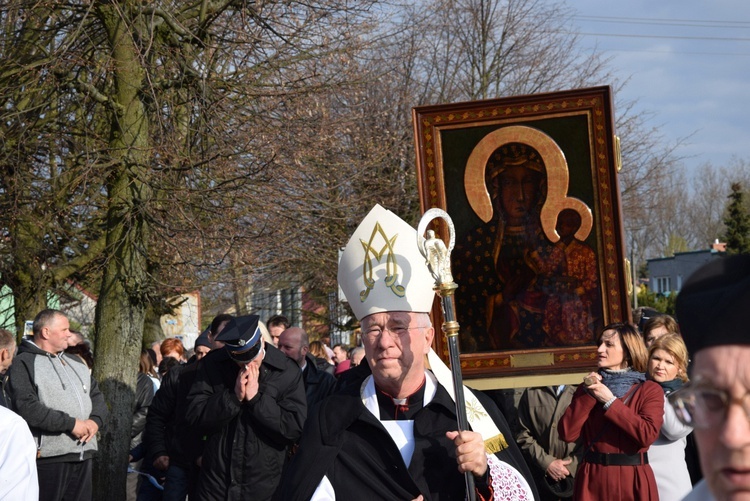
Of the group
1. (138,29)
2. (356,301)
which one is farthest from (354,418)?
(138,29)

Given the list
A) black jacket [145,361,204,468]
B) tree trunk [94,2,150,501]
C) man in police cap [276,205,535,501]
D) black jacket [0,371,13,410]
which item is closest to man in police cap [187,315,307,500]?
black jacket [145,361,204,468]

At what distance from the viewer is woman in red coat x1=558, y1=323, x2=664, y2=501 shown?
6305 mm

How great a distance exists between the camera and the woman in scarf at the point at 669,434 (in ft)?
21.2

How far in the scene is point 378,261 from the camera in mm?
4918

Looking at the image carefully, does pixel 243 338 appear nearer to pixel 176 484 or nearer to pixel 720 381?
pixel 176 484

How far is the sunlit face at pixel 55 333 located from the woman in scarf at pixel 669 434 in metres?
4.42

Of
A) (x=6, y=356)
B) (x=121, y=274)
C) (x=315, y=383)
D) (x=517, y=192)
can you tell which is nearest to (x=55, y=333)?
(x=6, y=356)

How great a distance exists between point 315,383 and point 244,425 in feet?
4.99

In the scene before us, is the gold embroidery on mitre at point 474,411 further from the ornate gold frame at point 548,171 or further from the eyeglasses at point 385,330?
the ornate gold frame at point 548,171

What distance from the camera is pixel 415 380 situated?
436 centimetres

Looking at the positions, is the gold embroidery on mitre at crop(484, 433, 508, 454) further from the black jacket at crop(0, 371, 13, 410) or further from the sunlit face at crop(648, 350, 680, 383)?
the black jacket at crop(0, 371, 13, 410)

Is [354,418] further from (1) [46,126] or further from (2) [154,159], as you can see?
(1) [46,126]

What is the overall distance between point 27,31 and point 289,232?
13.1 feet

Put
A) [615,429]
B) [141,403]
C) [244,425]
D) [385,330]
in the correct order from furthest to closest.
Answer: [141,403] < [244,425] < [615,429] < [385,330]
